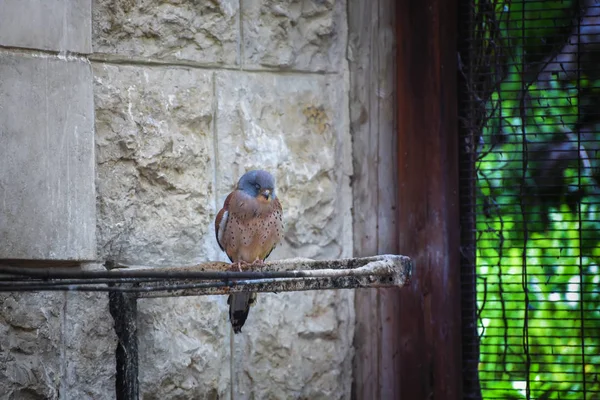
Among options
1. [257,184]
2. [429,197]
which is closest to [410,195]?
[429,197]

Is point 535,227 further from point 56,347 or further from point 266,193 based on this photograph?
point 56,347

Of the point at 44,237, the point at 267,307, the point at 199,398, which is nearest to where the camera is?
the point at 44,237

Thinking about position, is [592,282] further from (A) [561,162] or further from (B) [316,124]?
(B) [316,124]

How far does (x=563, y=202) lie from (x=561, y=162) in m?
0.16

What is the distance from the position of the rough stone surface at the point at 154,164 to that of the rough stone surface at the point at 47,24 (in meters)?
0.15

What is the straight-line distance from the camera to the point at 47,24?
286 centimetres

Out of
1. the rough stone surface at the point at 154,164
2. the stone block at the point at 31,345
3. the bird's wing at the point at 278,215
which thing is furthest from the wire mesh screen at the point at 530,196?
the stone block at the point at 31,345

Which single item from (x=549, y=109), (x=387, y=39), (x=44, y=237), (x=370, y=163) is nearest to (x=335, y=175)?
(x=370, y=163)

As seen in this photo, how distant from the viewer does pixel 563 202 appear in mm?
3547

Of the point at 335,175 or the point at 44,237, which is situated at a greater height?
the point at 335,175

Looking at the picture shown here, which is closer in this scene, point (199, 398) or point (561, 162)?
point (199, 398)

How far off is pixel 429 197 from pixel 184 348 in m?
1.16

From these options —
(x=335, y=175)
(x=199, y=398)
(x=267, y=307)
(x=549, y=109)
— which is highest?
(x=549, y=109)

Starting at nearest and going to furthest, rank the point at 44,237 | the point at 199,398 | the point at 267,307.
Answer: the point at 44,237 < the point at 199,398 < the point at 267,307
